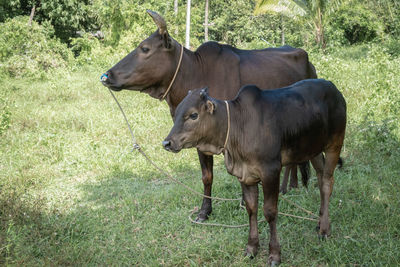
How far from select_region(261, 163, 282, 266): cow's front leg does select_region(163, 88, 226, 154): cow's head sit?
511 millimetres

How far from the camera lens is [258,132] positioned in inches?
135

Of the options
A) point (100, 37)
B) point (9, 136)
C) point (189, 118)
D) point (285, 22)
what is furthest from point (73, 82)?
point (285, 22)

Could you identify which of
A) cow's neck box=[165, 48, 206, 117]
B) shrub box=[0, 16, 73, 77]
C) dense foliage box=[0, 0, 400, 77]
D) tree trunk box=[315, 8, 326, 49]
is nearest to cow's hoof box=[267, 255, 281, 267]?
cow's neck box=[165, 48, 206, 117]

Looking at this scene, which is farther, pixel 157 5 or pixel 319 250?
pixel 157 5

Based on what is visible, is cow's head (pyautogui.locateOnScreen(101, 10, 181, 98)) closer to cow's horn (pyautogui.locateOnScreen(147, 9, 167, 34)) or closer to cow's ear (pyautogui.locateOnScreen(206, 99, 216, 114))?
cow's horn (pyautogui.locateOnScreen(147, 9, 167, 34))

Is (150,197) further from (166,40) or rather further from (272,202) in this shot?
(272,202)

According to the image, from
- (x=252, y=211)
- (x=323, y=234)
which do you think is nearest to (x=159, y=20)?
(x=252, y=211)

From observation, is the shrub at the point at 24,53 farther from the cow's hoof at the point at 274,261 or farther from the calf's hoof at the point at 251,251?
the cow's hoof at the point at 274,261

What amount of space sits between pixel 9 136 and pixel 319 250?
606cm

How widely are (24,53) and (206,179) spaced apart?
1345cm

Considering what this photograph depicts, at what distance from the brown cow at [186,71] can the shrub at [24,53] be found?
411 inches

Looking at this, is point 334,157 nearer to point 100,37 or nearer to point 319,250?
A: point 319,250

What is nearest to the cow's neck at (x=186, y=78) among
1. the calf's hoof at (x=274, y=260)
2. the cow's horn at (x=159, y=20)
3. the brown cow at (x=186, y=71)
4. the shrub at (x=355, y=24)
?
the brown cow at (x=186, y=71)

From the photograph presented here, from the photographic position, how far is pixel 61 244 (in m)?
4.24
